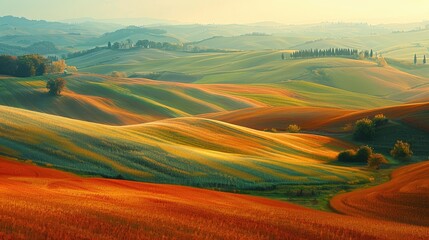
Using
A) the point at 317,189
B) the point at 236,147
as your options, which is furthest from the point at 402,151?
the point at 317,189

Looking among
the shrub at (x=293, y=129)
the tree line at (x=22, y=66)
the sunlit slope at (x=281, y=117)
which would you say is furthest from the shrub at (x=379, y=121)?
the tree line at (x=22, y=66)

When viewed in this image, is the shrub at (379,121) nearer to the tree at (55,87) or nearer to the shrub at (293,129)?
the shrub at (293,129)

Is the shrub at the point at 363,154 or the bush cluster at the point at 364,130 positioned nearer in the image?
the shrub at the point at 363,154

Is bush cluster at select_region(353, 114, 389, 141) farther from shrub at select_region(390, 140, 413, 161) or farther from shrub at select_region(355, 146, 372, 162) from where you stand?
shrub at select_region(355, 146, 372, 162)

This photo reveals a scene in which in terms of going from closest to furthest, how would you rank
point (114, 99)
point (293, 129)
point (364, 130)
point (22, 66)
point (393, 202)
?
point (393, 202), point (364, 130), point (293, 129), point (114, 99), point (22, 66)

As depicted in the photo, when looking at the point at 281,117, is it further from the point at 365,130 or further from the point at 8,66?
the point at 8,66

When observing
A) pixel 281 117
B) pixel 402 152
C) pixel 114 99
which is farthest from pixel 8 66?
pixel 402 152
